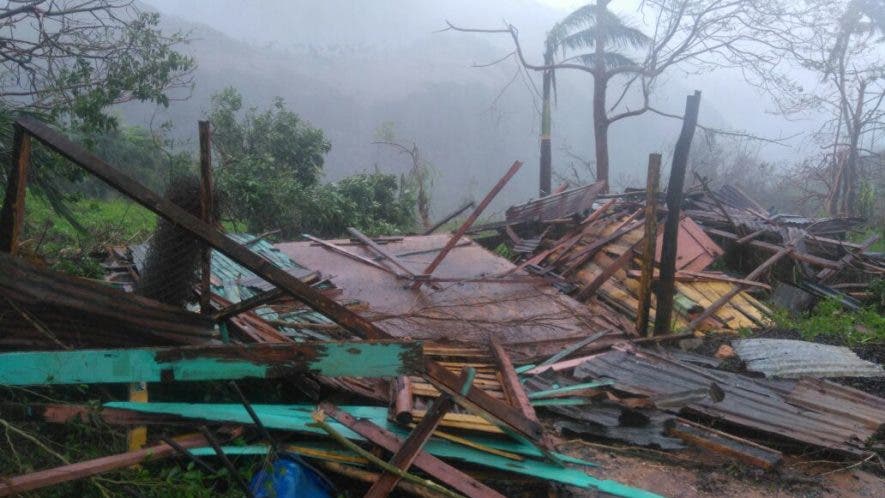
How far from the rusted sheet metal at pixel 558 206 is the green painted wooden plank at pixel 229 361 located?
8665mm

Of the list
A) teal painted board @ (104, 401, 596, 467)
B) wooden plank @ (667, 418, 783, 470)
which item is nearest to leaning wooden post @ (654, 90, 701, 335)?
wooden plank @ (667, 418, 783, 470)

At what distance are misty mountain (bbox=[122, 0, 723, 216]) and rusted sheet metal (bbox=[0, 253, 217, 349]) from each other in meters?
30.0

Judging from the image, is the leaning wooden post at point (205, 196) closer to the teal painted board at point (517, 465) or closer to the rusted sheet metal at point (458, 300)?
the teal painted board at point (517, 465)

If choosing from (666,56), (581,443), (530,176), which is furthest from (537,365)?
(530,176)

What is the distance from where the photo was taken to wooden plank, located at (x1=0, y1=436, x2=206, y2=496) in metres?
2.62

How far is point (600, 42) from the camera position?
19.7m

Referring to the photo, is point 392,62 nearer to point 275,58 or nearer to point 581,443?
point 275,58

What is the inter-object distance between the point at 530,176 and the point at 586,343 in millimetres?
43341

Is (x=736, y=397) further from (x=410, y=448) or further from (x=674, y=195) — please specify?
(x=410, y=448)

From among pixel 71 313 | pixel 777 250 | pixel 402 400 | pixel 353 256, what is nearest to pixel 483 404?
pixel 402 400

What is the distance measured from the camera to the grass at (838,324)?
Result: 7.25 meters

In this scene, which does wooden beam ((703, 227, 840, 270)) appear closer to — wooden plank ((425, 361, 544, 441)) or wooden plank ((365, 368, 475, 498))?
wooden plank ((425, 361, 544, 441))

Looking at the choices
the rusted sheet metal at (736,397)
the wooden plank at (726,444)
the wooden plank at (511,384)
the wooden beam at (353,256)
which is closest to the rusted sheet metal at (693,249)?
the wooden beam at (353,256)

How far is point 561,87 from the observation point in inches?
2235
